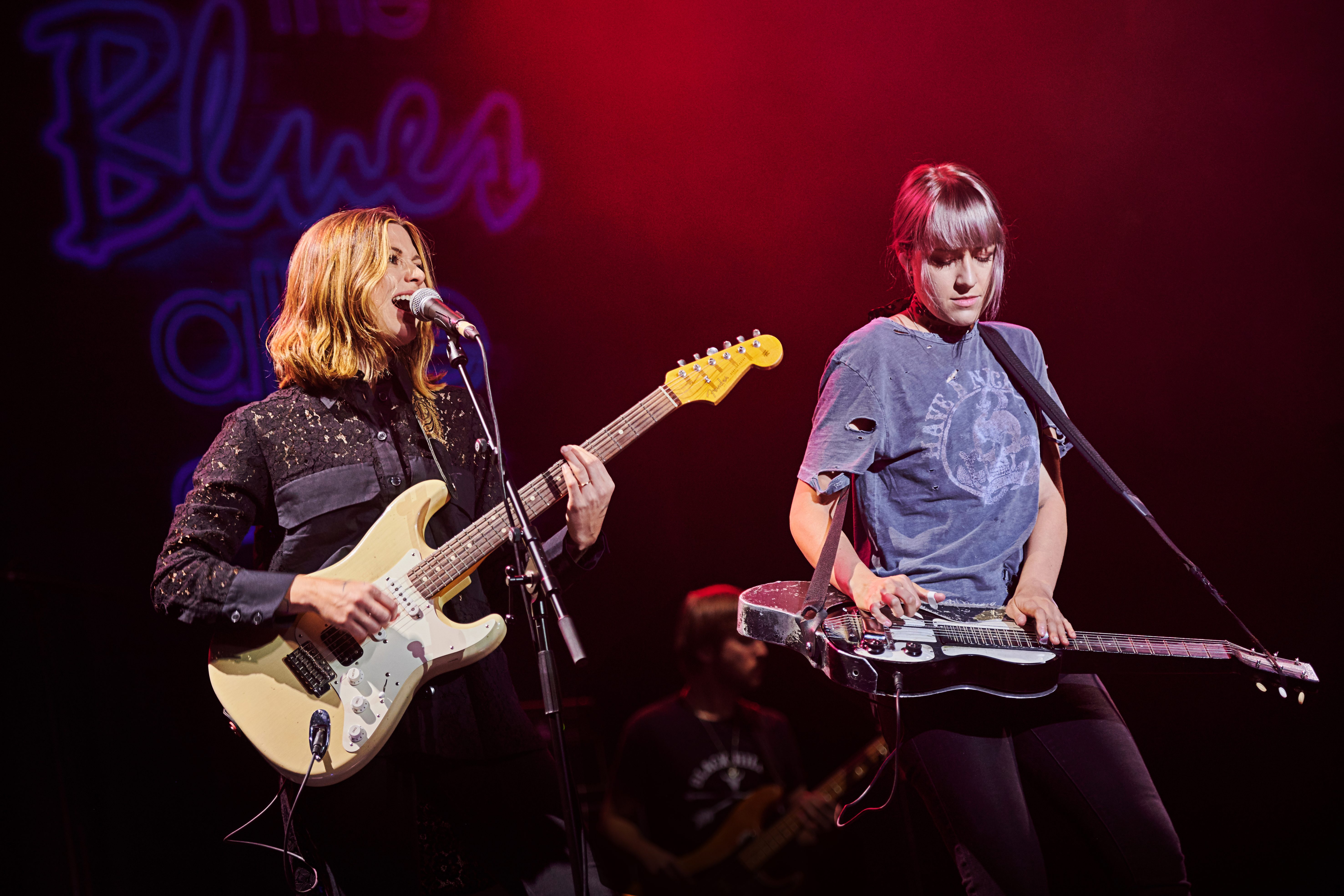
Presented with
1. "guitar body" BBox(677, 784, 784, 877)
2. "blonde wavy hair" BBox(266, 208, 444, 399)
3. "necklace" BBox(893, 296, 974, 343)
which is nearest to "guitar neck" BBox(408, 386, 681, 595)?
"blonde wavy hair" BBox(266, 208, 444, 399)

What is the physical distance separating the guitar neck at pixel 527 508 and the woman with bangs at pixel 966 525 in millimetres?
478

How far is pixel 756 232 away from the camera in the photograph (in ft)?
13.0

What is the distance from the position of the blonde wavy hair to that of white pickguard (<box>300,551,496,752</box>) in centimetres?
61

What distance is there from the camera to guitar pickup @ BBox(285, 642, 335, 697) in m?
2.19

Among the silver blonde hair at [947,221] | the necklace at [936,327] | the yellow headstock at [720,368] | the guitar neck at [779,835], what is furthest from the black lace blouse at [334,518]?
the silver blonde hair at [947,221]

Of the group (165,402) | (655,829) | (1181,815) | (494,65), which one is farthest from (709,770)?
(494,65)

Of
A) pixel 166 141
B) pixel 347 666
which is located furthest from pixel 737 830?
pixel 166 141

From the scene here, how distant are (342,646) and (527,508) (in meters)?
0.58

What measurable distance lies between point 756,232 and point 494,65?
1.37 meters

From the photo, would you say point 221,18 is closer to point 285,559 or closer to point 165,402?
point 165,402

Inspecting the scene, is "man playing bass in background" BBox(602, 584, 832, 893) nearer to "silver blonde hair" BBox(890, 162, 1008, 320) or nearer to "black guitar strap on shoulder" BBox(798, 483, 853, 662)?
"black guitar strap on shoulder" BBox(798, 483, 853, 662)

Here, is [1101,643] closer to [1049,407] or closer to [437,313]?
[1049,407]

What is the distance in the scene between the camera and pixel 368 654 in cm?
221

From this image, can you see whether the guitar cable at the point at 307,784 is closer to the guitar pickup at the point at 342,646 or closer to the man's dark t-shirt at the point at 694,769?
the guitar pickup at the point at 342,646
